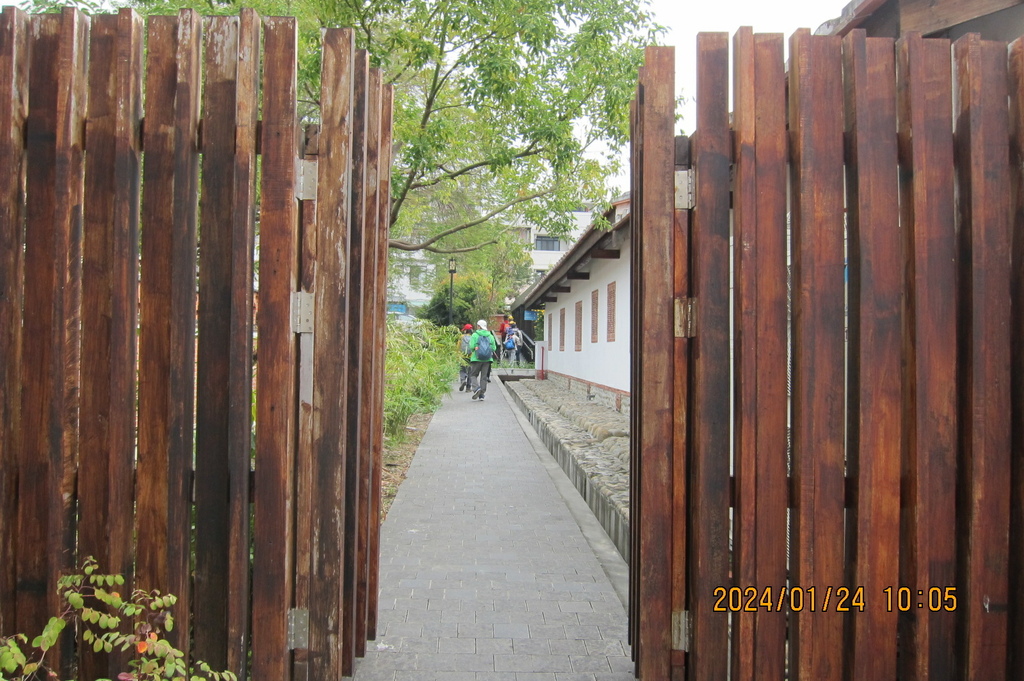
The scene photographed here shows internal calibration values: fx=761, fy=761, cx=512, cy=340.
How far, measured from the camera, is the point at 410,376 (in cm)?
1100

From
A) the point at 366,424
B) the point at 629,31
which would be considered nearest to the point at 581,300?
the point at 629,31

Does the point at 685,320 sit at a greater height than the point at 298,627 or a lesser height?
greater

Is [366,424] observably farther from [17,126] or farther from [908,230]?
[908,230]

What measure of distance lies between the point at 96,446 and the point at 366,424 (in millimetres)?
1097

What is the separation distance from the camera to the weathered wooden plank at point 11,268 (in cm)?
261

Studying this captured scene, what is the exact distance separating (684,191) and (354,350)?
141 centimetres

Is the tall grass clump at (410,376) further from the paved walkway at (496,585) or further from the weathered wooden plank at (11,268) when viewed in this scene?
the weathered wooden plank at (11,268)

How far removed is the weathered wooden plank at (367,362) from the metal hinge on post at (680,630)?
132 centimetres

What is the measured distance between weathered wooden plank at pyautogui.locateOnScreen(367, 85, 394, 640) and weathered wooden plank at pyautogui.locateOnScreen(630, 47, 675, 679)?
1342 millimetres

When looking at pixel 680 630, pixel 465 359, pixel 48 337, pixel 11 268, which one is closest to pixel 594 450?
pixel 680 630

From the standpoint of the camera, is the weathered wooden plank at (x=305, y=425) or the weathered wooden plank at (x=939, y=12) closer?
the weathered wooden plank at (x=305, y=425)

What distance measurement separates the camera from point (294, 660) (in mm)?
2812

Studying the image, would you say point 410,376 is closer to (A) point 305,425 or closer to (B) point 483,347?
(B) point 483,347

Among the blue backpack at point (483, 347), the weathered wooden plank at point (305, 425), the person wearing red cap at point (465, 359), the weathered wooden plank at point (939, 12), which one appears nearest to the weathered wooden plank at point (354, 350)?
the weathered wooden plank at point (305, 425)
